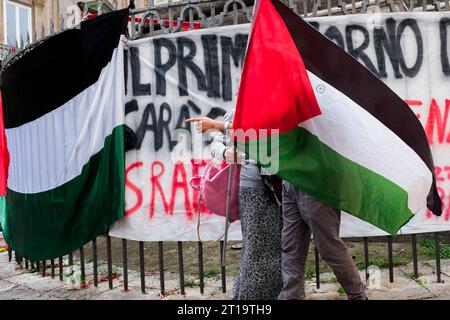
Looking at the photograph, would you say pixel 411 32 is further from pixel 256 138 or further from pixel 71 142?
pixel 71 142

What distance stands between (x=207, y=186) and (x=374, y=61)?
1.96 meters

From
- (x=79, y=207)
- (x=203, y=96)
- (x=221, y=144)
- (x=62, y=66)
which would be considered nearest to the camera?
(x=221, y=144)

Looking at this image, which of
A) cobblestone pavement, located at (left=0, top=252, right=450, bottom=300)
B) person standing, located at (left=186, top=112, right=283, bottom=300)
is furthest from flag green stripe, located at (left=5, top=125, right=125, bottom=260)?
person standing, located at (left=186, top=112, right=283, bottom=300)

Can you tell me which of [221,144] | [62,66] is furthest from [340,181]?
[62,66]

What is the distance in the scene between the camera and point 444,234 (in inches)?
193

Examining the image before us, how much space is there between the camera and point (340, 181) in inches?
103

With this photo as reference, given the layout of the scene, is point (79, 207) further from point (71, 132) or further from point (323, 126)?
point (323, 126)

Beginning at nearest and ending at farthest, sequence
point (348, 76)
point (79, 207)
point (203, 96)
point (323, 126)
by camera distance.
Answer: point (323, 126) → point (348, 76) → point (203, 96) → point (79, 207)

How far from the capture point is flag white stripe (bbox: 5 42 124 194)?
3.79 metres

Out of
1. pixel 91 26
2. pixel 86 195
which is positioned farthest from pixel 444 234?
pixel 91 26

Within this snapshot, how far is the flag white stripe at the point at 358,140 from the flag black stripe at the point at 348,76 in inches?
3.1

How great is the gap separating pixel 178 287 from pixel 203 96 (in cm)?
183

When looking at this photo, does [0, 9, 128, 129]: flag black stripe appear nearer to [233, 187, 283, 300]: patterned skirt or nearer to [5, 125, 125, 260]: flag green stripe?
[5, 125, 125, 260]: flag green stripe

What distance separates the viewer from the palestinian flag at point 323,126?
251 centimetres
